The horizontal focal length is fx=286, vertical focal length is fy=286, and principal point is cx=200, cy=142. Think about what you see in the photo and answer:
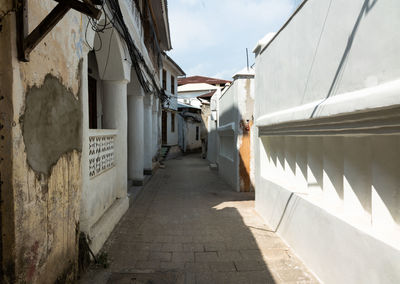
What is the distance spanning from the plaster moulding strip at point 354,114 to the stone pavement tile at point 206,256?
191 centimetres

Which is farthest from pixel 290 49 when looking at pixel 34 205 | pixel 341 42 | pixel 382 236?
pixel 34 205

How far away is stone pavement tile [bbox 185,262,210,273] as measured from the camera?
335 cm

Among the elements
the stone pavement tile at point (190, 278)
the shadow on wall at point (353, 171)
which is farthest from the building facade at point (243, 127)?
the stone pavement tile at point (190, 278)

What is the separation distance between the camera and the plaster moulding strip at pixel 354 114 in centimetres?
191

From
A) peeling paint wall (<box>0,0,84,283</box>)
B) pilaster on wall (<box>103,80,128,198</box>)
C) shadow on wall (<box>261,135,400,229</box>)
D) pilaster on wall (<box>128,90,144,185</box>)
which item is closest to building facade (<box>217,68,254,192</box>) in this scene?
pilaster on wall (<box>128,90,144,185</box>)

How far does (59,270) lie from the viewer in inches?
103

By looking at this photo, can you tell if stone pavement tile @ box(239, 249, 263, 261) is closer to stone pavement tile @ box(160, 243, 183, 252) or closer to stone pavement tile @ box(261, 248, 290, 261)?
stone pavement tile @ box(261, 248, 290, 261)

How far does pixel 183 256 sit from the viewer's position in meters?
3.72

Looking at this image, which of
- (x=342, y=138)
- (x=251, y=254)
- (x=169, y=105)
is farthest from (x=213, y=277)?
(x=169, y=105)

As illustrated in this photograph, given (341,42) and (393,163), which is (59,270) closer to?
(393,163)

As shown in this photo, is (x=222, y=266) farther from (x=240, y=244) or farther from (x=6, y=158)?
(x=6, y=158)

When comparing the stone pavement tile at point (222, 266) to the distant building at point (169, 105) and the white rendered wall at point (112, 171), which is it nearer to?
the white rendered wall at point (112, 171)

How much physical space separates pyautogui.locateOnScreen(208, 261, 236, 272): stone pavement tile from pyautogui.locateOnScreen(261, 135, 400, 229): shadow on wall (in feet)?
4.27

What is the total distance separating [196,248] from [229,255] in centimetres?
50
